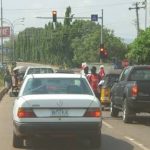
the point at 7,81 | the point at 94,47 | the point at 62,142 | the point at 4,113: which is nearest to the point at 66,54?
the point at 94,47

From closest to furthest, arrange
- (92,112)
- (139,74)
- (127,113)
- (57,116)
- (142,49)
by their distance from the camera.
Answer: (57,116) → (92,112) → (127,113) → (139,74) → (142,49)

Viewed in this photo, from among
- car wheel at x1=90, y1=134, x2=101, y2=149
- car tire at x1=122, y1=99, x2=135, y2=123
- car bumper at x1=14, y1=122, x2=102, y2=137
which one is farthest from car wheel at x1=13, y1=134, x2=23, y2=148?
car tire at x1=122, y1=99, x2=135, y2=123

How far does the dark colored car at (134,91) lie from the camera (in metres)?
19.2

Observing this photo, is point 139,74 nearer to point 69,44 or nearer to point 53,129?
point 53,129

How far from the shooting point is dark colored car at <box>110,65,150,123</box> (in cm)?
1925

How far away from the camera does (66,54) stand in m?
133

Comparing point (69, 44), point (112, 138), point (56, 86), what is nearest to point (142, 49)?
point (112, 138)

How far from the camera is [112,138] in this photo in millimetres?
15492

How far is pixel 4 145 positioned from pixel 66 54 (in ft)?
392

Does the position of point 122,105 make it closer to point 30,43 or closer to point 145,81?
point 145,81

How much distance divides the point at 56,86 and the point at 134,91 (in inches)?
250

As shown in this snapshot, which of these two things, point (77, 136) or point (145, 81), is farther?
point (145, 81)

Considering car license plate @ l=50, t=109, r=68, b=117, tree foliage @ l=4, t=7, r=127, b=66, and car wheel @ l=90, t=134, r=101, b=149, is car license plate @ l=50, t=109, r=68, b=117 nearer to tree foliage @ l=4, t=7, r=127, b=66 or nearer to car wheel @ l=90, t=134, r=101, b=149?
car wheel @ l=90, t=134, r=101, b=149

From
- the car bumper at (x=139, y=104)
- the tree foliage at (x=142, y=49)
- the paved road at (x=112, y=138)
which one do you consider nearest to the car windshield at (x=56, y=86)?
the paved road at (x=112, y=138)
